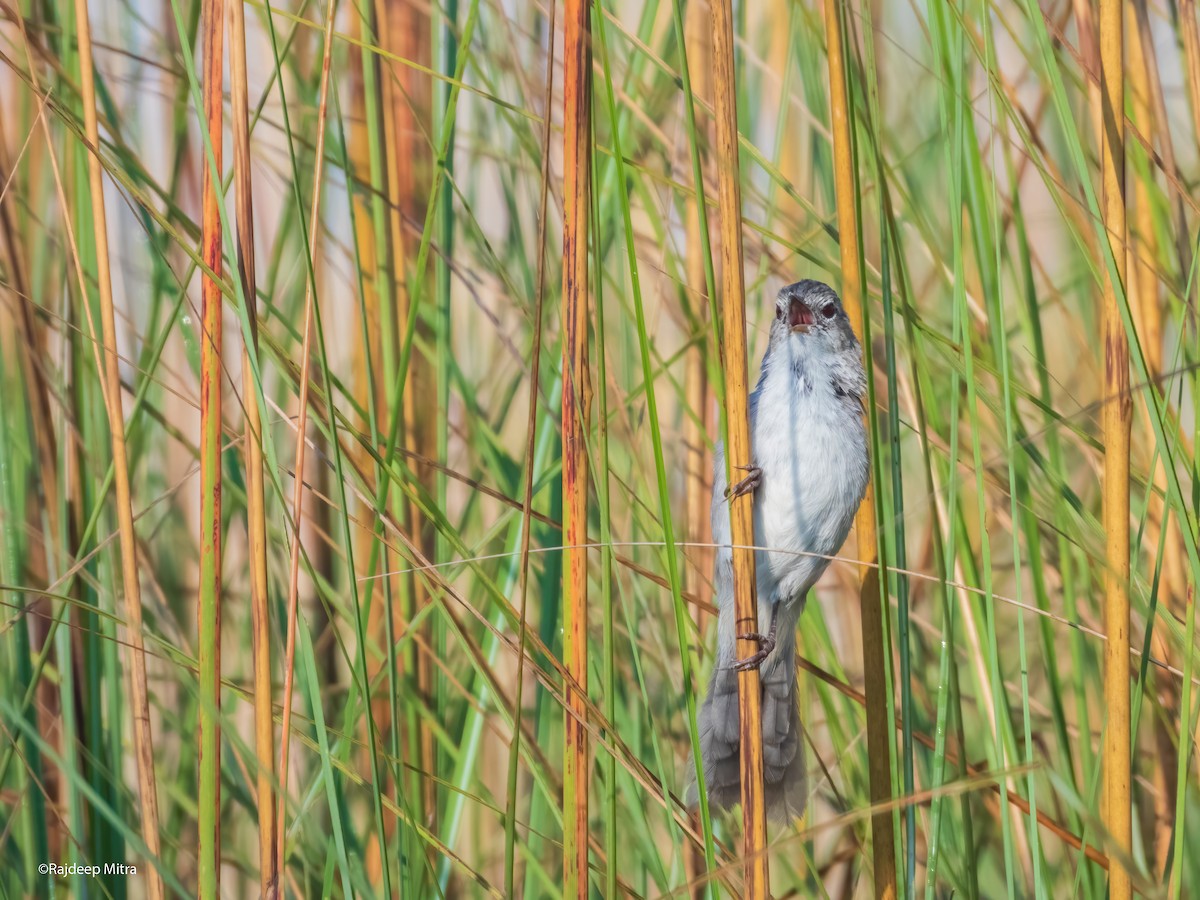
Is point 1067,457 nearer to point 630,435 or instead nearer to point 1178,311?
point 1178,311

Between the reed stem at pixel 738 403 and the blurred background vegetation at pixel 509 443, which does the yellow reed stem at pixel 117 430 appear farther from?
the reed stem at pixel 738 403

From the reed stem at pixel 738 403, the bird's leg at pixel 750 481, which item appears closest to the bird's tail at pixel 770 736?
the bird's leg at pixel 750 481

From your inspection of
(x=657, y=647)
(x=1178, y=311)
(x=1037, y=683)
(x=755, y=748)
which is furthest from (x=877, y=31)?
(x=1037, y=683)

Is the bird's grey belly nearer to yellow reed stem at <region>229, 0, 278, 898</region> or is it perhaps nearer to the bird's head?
the bird's head

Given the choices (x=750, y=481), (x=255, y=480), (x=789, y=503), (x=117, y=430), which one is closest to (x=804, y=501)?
(x=789, y=503)

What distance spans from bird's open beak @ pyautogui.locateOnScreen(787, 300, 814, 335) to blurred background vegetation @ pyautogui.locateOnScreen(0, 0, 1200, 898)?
13 cm

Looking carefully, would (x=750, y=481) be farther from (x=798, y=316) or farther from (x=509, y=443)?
Answer: (x=509, y=443)

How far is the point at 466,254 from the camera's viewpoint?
88.3 inches

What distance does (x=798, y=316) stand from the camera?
6.07ft

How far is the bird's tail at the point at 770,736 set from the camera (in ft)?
5.66

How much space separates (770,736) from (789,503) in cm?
39

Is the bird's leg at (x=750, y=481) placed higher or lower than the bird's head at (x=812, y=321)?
lower

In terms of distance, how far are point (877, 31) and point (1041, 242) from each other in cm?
133

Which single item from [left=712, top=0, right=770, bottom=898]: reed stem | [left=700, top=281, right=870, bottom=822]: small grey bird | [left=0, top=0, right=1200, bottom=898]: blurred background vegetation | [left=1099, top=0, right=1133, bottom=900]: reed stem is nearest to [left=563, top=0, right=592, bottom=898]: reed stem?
[left=0, top=0, right=1200, bottom=898]: blurred background vegetation
